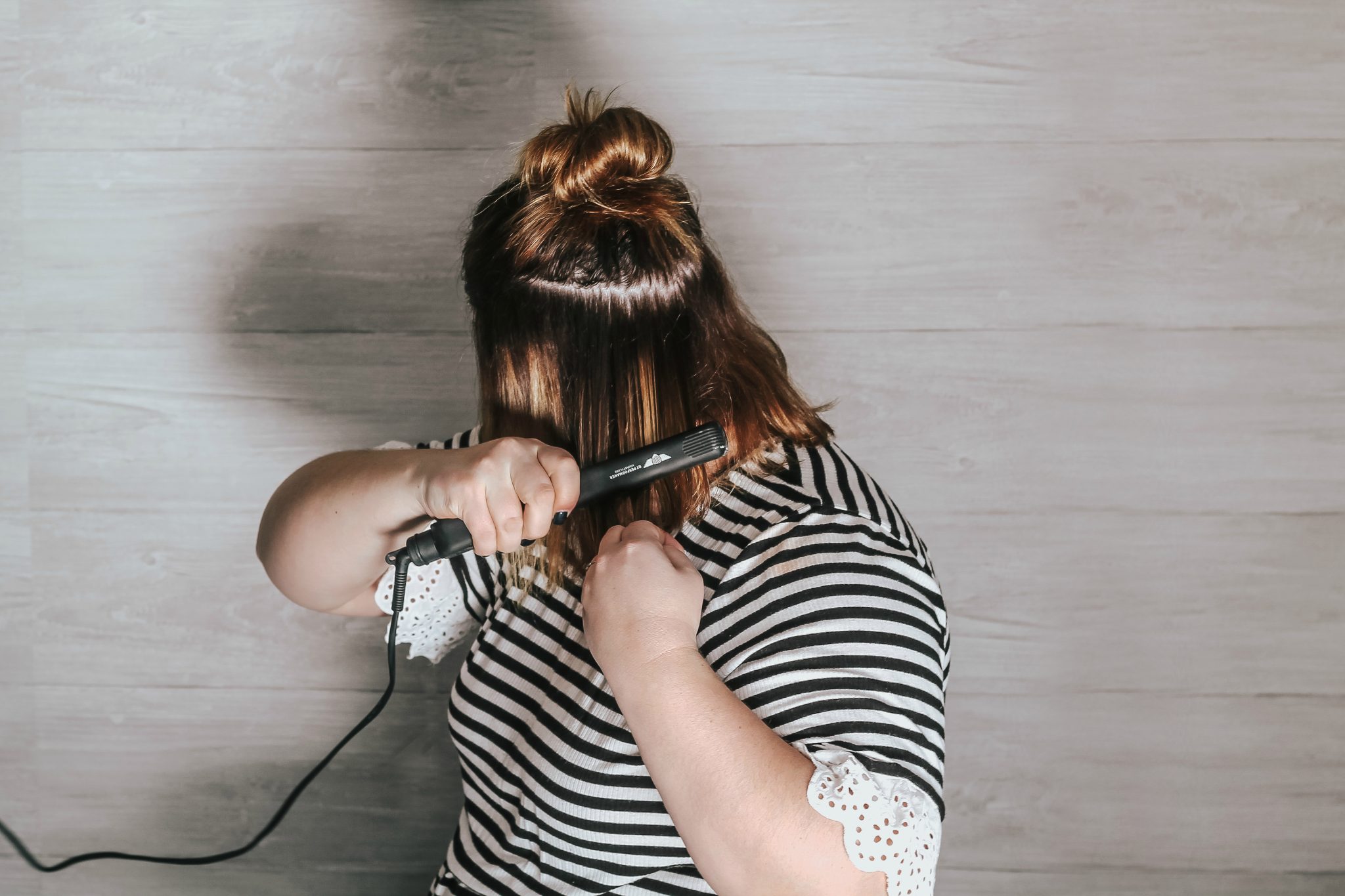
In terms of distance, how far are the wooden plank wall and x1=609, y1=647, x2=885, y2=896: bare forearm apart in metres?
0.47

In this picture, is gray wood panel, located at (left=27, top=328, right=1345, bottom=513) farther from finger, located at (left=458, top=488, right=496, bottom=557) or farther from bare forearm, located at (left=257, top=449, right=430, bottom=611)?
finger, located at (left=458, top=488, right=496, bottom=557)

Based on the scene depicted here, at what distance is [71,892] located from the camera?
1.07m

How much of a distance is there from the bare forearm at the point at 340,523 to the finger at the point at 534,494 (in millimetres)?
109

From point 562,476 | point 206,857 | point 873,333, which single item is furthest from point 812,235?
point 206,857

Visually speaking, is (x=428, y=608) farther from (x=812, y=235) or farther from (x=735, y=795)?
(x=812, y=235)

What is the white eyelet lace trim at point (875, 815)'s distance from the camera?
50cm

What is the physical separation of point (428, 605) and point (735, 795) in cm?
38

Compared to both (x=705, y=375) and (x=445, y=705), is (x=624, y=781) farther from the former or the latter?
(x=445, y=705)

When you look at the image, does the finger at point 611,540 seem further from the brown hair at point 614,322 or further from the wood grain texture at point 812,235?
the wood grain texture at point 812,235

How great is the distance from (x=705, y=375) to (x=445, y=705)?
60 centimetres

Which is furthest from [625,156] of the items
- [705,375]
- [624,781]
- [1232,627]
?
[1232,627]

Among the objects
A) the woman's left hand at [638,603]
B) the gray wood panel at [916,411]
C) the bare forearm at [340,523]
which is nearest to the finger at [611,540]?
the woman's left hand at [638,603]

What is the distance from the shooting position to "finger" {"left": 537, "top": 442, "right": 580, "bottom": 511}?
572 mm

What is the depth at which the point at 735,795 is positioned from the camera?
51 centimetres
